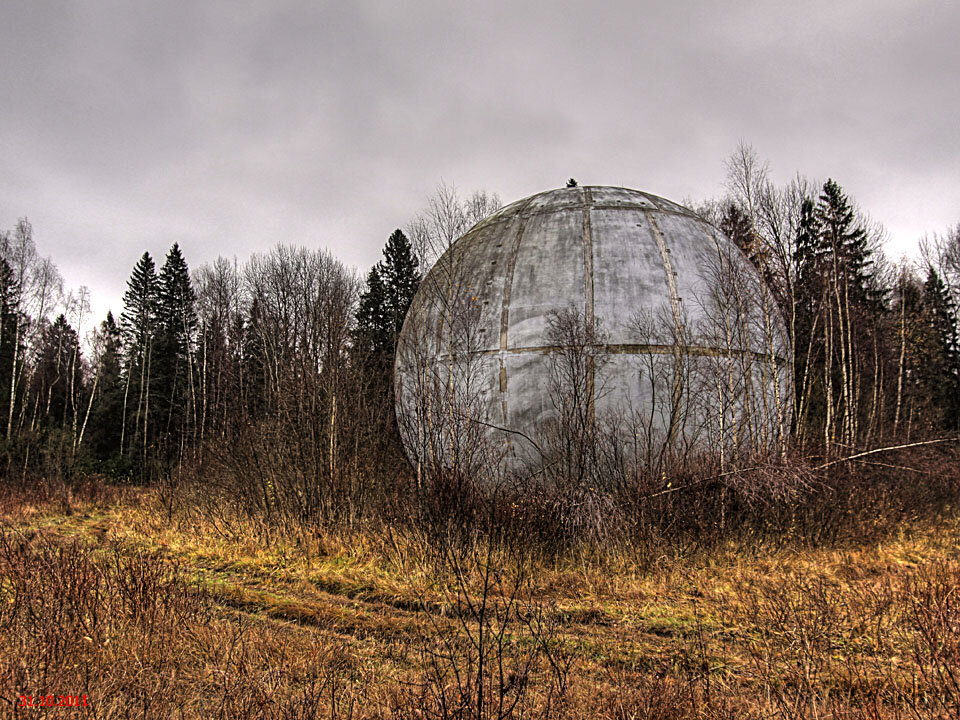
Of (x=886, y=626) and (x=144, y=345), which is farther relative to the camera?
(x=144, y=345)

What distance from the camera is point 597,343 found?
937cm

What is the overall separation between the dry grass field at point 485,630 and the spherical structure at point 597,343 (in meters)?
2.01

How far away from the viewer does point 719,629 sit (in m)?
5.50

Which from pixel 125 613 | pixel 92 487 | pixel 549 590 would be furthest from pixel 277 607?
pixel 92 487

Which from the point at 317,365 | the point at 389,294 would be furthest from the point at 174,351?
the point at 317,365

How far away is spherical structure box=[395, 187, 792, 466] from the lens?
9234mm

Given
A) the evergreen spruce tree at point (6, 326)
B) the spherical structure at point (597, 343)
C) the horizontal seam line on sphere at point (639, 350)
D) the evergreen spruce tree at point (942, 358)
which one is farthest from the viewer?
the evergreen spruce tree at point (942, 358)

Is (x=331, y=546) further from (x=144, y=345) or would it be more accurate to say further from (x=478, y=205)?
(x=144, y=345)

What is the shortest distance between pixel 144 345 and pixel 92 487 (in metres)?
14.9

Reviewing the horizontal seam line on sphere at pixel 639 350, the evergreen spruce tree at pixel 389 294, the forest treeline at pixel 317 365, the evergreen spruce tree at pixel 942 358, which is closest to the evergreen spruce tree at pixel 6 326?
the forest treeline at pixel 317 365

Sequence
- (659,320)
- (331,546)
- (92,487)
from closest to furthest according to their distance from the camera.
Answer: (331,546) < (659,320) < (92,487)

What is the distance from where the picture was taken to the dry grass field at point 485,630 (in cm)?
366

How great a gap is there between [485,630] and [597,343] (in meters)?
5.07

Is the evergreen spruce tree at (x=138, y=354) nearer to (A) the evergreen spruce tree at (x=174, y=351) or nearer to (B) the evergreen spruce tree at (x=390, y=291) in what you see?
(A) the evergreen spruce tree at (x=174, y=351)
